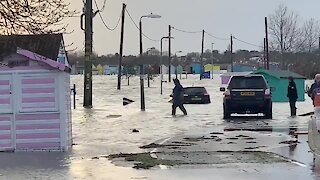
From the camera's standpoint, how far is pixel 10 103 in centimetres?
1681

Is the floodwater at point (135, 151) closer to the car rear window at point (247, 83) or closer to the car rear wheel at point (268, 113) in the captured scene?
the car rear wheel at point (268, 113)

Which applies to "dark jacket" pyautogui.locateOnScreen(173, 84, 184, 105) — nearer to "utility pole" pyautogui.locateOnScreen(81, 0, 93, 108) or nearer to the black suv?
the black suv

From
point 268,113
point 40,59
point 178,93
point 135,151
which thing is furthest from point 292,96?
point 40,59

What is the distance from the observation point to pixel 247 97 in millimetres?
27281

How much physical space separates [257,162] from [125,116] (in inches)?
683

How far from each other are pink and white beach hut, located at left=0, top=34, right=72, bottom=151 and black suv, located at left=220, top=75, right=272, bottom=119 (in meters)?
11.7

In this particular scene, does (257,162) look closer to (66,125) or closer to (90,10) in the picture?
(66,125)

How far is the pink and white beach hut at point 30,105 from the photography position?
16.7 meters

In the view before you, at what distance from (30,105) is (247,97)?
12.3 metres

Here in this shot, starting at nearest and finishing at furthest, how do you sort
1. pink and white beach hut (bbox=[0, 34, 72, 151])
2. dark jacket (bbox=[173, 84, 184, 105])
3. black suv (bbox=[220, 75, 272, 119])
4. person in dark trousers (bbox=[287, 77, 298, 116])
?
pink and white beach hut (bbox=[0, 34, 72, 151]), black suv (bbox=[220, 75, 272, 119]), person in dark trousers (bbox=[287, 77, 298, 116]), dark jacket (bbox=[173, 84, 184, 105])

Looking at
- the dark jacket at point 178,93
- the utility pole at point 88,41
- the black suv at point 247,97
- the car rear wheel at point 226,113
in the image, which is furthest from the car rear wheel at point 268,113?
the utility pole at point 88,41

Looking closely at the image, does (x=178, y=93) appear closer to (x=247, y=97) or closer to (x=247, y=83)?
(x=247, y=83)

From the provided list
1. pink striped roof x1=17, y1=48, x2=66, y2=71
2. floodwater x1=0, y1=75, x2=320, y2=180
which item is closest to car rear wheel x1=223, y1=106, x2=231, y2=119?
floodwater x1=0, y1=75, x2=320, y2=180

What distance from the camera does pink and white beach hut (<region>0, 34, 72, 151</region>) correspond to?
658 inches
